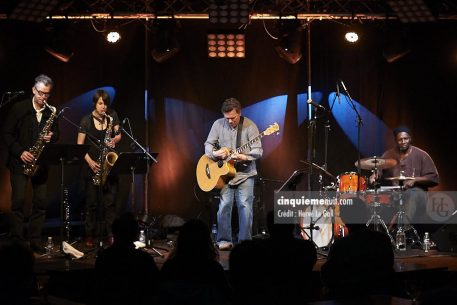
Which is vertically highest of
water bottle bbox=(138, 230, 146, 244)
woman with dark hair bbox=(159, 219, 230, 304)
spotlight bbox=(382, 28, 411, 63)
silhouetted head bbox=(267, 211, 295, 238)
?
spotlight bbox=(382, 28, 411, 63)

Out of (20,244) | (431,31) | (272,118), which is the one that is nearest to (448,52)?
(431,31)

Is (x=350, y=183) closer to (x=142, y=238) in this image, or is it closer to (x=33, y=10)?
(x=142, y=238)

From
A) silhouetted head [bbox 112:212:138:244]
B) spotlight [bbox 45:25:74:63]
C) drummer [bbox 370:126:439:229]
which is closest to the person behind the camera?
silhouetted head [bbox 112:212:138:244]

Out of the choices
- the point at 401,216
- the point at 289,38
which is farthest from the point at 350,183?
the point at 289,38

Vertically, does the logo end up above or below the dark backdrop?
below

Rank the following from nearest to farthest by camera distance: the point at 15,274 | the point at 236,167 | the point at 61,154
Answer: the point at 15,274 → the point at 61,154 → the point at 236,167

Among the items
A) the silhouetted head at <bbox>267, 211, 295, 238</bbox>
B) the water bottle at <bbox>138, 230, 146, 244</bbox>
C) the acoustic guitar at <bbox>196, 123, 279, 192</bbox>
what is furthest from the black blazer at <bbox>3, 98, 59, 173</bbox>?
the silhouetted head at <bbox>267, 211, 295, 238</bbox>

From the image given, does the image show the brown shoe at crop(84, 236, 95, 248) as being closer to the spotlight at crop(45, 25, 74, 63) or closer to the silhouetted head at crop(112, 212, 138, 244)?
the spotlight at crop(45, 25, 74, 63)

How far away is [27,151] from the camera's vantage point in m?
10.7

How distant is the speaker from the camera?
1161cm

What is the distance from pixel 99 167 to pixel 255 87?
351cm

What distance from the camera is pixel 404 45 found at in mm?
12734

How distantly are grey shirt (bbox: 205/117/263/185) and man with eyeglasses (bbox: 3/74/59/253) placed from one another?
2426 mm

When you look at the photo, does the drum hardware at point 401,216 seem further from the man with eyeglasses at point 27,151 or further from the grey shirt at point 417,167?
the man with eyeglasses at point 27,151
